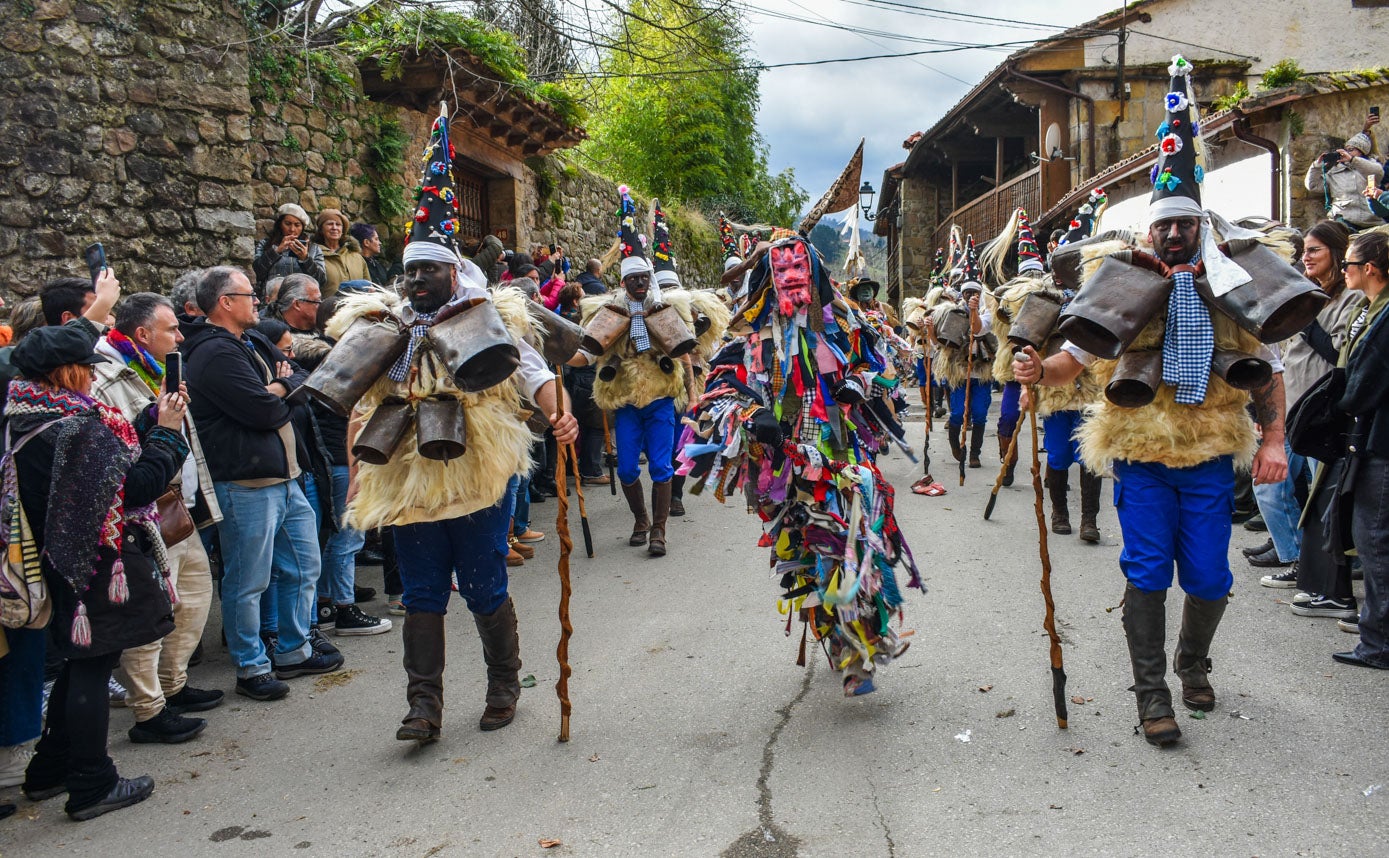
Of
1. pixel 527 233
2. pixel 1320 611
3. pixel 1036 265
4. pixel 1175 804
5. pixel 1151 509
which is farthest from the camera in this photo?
pixel 527 233

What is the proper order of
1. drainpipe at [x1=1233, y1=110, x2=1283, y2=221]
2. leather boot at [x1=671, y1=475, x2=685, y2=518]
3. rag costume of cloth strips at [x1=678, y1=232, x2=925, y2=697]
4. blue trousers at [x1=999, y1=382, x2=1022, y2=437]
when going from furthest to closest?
drainpipe at [x1=1233, y1=110, x2=1283, y2=221] < blue trousers at [x1=999, y1=382, x2=1022, y2=437] < leather boot at [x1=671, y1=475, x2=685, y2=518] < rag costume of cloth strips at [x1=678, y1=232, x2=925, y2=697]

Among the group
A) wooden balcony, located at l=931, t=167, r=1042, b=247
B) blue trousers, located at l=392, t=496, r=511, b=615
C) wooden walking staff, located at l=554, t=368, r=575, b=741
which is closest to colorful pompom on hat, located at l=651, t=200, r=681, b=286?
wooden walking staff, located at l=554, t=368, r=575, b=741

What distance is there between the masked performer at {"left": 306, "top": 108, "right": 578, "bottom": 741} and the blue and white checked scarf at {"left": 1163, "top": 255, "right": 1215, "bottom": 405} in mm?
2382

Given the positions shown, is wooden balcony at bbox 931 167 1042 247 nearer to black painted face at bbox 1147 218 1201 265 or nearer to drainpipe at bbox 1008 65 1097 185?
drainpipe at bbox 1008 65 1097 185

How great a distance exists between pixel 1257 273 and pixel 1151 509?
95 centimetres

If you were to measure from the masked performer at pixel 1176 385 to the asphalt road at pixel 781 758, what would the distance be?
43cm

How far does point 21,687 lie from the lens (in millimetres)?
3533

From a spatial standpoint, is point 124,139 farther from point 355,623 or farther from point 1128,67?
point 1128,67

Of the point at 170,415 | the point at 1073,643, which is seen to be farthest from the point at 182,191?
the point at 1073,643

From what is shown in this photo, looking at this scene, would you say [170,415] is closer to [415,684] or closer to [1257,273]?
[415,684]

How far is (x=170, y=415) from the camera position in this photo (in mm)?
3715

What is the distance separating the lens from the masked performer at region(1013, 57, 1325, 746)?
3541 mm

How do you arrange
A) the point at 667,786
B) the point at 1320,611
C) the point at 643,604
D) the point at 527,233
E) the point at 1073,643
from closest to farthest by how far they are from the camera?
the point at 667,786, the point at 1073,643, the point at 1320,611, the point at 643,604, the point at 527,233

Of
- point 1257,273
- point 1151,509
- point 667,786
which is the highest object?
point 1257,273
